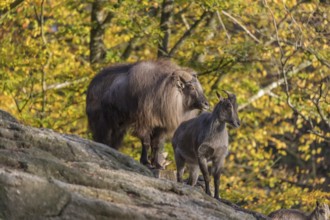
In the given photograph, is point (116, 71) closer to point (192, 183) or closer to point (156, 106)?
point (156, 106)

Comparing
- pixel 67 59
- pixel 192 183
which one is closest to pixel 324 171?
pixel 67 59

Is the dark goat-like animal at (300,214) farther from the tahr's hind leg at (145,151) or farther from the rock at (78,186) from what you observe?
the rock at (78,186)

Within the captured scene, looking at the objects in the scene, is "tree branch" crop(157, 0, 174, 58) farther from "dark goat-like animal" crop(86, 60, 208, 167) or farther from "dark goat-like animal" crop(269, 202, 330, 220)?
"dark goat-like animal" crop(269, 202, 330, 220)

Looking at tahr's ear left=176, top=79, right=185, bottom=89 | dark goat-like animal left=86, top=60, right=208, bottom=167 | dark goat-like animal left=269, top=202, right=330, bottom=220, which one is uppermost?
tahr's ear left=176, top=79, right=185, bottom=89

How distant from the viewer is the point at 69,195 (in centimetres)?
973

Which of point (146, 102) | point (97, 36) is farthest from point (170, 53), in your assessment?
point (146, 102)

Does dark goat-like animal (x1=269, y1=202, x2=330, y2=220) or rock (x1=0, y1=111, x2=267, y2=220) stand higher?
rock (x1=0, y1=111, x2=267, y2=220)

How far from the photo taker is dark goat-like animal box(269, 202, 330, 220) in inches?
606

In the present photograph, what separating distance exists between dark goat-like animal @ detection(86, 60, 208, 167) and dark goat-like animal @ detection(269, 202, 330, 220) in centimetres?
230

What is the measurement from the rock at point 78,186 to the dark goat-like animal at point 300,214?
277 cm

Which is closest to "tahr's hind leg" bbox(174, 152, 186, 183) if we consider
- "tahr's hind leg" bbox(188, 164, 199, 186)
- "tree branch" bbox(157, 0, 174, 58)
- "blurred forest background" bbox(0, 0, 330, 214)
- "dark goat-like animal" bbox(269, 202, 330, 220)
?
"tahr's hind leg" bbox(188, 164, 199, 186)

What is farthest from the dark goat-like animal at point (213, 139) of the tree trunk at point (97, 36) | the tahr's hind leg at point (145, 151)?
the tree trunk at point (97, 36)

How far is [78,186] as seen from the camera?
33.7ft

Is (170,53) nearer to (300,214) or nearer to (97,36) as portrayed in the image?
(97,36)
